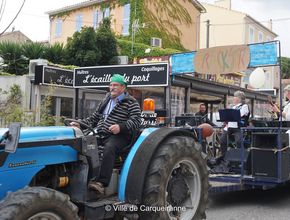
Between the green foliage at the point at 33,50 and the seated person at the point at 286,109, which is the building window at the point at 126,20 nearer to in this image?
the green foliage at the point at 33,50

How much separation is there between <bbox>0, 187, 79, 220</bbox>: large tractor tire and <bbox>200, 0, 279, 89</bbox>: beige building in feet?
126

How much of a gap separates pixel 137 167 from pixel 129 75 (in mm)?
8755

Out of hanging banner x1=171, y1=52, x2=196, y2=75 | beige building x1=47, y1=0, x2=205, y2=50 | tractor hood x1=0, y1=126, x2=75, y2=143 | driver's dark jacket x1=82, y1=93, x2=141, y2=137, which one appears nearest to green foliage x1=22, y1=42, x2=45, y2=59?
hanging banner x1=171, y1=52, x2=196, y2=75

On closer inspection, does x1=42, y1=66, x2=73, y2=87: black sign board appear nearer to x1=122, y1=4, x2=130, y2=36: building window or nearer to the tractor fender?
the tractor fender

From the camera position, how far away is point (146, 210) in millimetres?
4383

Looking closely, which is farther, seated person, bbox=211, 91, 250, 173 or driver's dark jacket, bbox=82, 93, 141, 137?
seated person, bbox=211, 91, 250, 173

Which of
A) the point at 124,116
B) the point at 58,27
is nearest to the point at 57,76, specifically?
the point at 124,116

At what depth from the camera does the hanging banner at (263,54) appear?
10953mm

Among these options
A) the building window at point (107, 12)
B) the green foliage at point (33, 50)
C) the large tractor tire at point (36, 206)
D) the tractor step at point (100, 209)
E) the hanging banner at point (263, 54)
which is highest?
the building window at point (107, 12)

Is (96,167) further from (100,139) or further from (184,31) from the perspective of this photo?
(184,31)

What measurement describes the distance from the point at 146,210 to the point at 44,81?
12433mm

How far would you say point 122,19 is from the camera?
33.3 m

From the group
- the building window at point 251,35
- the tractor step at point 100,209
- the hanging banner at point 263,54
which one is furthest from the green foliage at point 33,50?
the building window at point 251,35

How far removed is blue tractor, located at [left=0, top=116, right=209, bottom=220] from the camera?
349 cm
